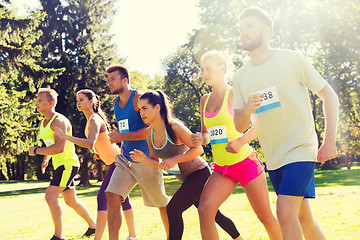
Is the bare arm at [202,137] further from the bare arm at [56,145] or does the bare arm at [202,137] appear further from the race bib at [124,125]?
the bare arm at [56,145]

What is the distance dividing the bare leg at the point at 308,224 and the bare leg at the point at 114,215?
2.52 metres

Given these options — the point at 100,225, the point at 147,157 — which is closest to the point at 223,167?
the point at 147,157

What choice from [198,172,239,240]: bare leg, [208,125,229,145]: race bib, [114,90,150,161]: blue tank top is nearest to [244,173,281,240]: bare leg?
[198,172,239,240]: bare leg

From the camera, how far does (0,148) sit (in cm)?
2258

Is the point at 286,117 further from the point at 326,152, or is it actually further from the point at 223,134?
the point at 223,134

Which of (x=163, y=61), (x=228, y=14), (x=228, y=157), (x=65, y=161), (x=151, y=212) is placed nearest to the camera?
(x=228, y=157)

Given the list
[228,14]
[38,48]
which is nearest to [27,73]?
[38,48]

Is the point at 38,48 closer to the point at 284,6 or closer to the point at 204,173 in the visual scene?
the point at 284,6

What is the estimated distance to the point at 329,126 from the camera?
3371 mm

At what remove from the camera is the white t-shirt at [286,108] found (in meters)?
3.49

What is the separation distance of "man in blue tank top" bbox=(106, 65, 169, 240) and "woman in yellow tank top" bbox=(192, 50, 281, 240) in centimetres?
109

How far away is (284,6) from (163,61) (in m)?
10.1

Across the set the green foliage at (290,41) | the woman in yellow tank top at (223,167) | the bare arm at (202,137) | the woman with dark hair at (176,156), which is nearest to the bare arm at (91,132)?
the woman with dark hair at (176,156)

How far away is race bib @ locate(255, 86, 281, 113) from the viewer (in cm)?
358
